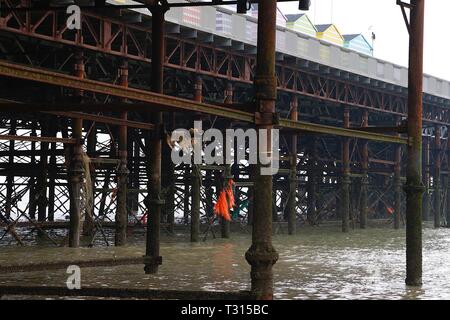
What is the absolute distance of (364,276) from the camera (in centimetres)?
1783

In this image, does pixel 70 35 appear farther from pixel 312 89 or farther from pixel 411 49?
pixel 312 89

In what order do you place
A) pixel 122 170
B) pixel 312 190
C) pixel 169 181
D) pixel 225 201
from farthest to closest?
pixel 312 190 < pixel 169 181 < pixel 225 201 < pixel 122 170

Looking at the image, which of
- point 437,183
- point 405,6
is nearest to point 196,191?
point 405,6

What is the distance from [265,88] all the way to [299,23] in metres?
38.9

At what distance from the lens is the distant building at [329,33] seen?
55688 mm

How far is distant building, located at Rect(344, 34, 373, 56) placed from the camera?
61963mm

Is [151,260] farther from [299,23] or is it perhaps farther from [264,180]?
[299,23]

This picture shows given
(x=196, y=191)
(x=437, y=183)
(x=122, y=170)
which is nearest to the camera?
(x=122, y=170)

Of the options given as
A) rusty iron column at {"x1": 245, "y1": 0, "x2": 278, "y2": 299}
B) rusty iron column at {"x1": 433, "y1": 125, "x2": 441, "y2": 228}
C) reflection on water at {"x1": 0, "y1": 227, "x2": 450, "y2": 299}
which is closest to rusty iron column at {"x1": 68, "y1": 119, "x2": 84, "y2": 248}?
reflection on water at {"x1": 0, "y1": 227, "x2": 450, "y2": 299}

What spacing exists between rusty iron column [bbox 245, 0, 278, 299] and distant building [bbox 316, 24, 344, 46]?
4448cm

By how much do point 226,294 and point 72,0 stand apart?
1579 centimetres

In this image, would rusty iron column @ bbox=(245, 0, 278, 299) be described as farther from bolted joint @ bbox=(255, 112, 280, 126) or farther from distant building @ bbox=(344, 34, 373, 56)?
distant building @ bbox=(344, 34, 373, 56)

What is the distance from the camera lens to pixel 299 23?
4925 centimetres

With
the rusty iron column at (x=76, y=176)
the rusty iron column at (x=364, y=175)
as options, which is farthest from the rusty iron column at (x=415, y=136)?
the rusty iron column at (x=364, y=175)
